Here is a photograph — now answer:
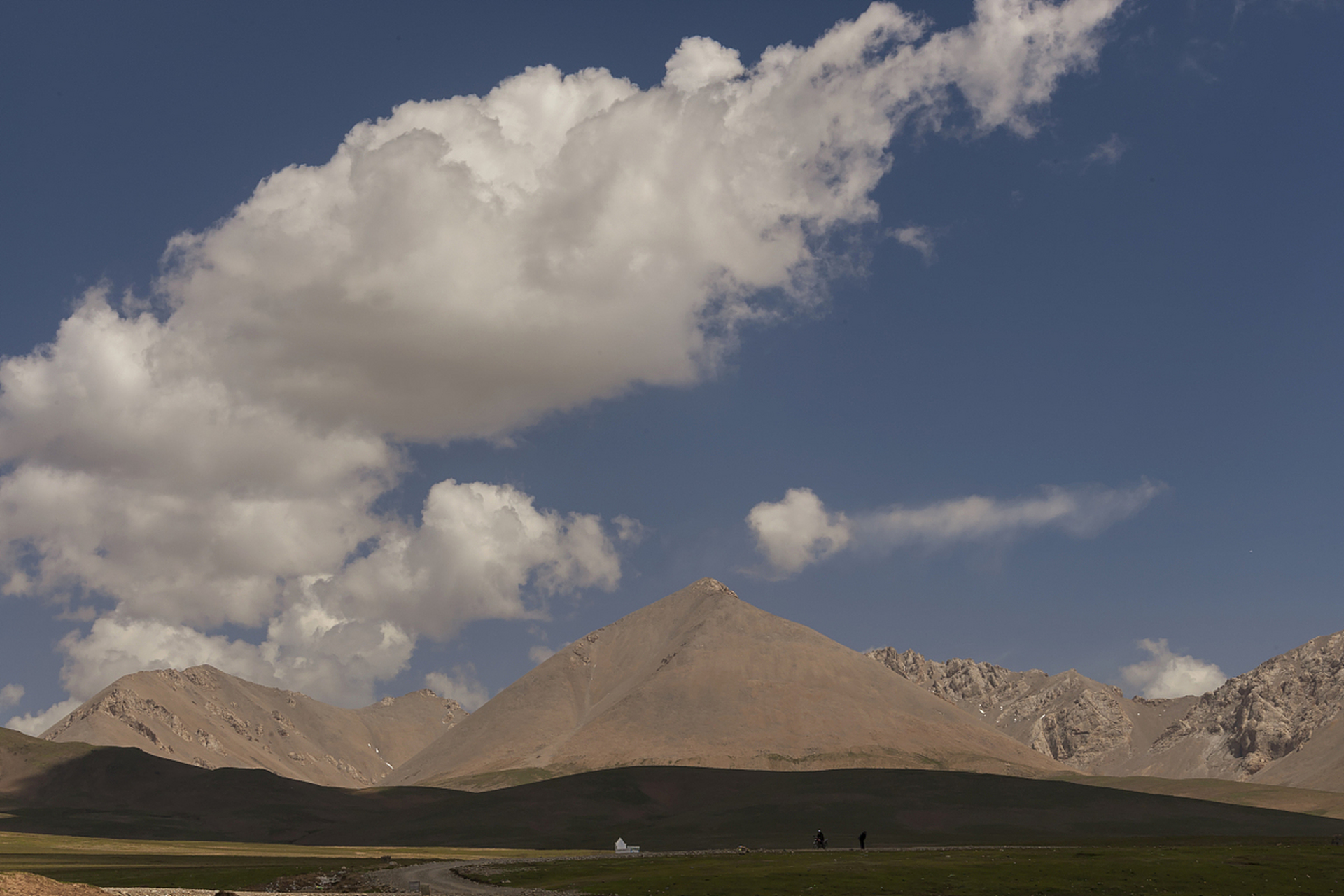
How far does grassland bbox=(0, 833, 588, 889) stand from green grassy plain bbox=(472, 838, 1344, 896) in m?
23.3

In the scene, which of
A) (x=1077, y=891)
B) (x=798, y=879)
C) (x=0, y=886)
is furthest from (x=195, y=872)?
(x=1077, y=891)

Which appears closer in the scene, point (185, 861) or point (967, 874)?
point (967, 874)

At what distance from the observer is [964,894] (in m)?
80.8

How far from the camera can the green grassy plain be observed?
83.9 meters

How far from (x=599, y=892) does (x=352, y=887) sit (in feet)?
76.4

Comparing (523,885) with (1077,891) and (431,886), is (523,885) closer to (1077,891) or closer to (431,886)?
(431,886)

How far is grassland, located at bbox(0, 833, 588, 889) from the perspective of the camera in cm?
10619

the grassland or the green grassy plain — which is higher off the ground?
the green grassy plain

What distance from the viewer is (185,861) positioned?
5723 inches

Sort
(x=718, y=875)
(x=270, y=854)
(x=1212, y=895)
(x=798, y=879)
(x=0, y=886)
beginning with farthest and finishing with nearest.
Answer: (x=270, y=854) → (x=718, y=875) → (x=798, y=879) → (x=1212, y=895) → (x=0, y=886)

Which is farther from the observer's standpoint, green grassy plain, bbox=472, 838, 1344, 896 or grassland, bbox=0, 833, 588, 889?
grassland, bbox=0, 833, 588, 889

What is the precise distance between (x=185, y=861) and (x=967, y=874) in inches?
4100

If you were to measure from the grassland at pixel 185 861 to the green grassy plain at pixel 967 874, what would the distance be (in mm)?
23303

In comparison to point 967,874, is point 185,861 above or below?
below
